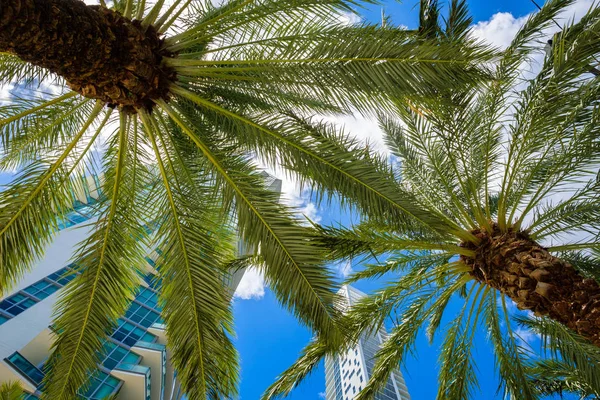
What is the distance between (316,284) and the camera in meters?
4.79

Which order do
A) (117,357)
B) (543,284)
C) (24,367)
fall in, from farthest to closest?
(117,357) → (24,367) → (543,284)

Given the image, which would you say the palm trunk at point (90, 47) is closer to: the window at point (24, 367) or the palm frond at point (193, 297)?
the palm frond at point (193, 297)

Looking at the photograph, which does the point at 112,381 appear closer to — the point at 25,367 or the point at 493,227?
the point at 25,367

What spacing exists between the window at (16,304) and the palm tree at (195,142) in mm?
13424

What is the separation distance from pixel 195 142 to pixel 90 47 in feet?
5.46

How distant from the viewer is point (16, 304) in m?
16.2

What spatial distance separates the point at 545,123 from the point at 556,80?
30.7 inches

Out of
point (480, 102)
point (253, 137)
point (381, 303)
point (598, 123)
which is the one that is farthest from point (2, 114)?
point (598, 123)

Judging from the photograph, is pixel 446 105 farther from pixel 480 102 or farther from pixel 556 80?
pixel 556 80

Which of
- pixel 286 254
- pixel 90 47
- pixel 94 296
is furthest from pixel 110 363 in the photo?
pixel 90 47

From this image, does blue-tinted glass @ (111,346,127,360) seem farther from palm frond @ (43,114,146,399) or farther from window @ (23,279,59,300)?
palm frond @ (43,114,146,399)

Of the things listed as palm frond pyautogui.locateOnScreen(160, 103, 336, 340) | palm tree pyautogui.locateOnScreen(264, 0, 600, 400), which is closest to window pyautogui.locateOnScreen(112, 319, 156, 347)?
palm tree pyautogui.locateOnScreen(264, 0, 600, 400)

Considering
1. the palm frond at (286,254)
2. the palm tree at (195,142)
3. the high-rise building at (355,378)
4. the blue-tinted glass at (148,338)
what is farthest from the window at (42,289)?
the high-rise building at (355,378)

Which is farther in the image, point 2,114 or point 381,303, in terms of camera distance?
point 381,303
